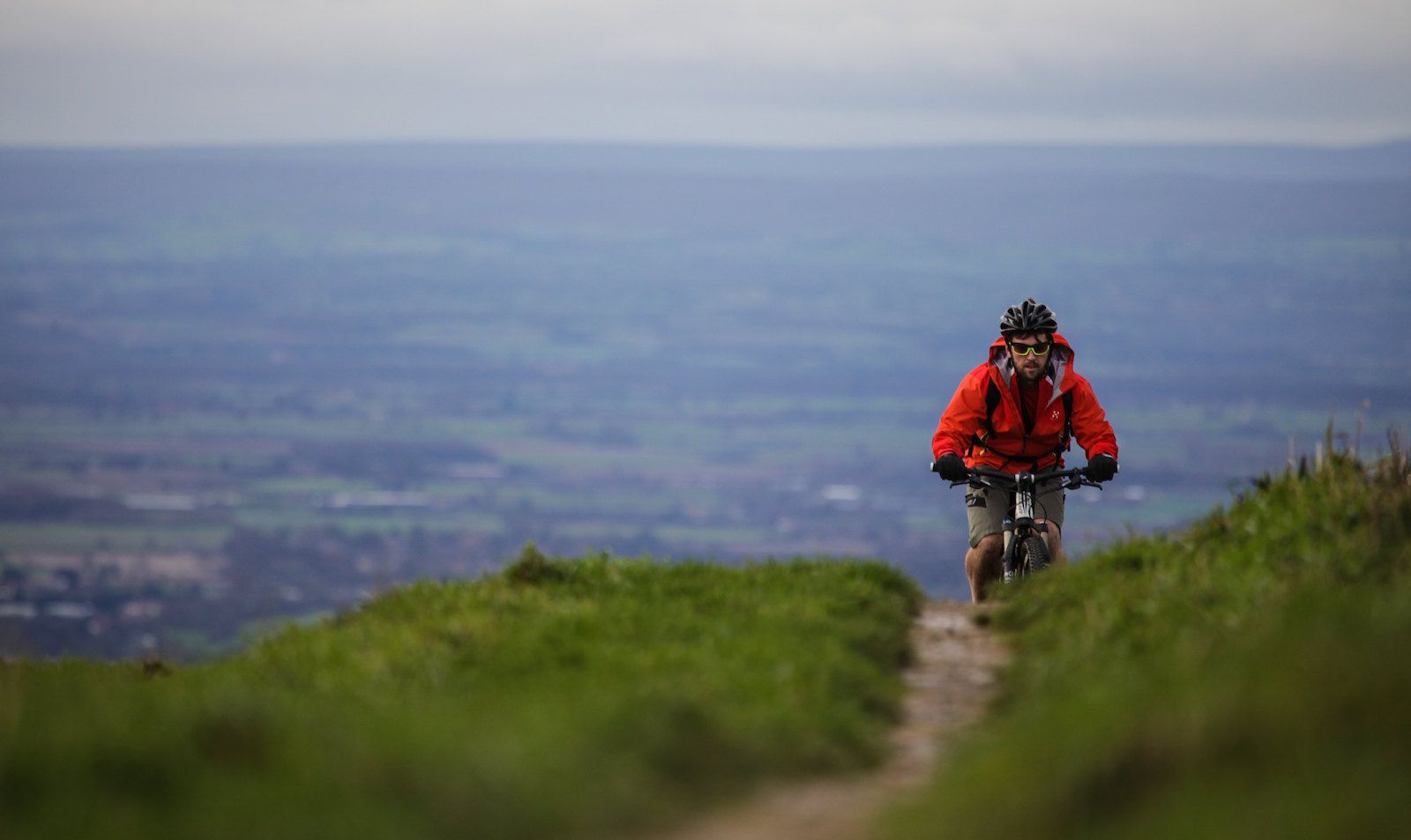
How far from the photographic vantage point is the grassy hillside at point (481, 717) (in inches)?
263

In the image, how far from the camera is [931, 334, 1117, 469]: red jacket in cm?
1430

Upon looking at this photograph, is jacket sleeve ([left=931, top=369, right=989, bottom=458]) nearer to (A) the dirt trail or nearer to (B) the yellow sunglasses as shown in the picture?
(B) the yellow sunglasses

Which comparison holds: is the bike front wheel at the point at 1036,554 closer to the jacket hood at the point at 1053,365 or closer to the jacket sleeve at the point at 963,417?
the jacket sleeve at the point at 963,417

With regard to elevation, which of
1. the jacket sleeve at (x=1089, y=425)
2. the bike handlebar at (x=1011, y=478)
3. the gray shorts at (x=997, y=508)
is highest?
the jacket sleeve at (x=1089, y=425)

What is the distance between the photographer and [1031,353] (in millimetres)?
13961

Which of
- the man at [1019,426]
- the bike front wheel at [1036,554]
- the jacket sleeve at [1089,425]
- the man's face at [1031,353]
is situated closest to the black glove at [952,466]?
the man at [1019,426]

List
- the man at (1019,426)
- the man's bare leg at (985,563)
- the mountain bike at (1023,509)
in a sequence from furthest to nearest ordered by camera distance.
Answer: the man's bare leg at (985,563)
the man at (1019,426)
the mountain bike at (1023,509)

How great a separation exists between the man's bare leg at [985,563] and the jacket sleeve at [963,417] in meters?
0.89

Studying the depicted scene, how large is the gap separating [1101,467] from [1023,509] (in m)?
0.76

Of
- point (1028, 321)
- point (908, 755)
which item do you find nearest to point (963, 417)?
point (1028, 321)

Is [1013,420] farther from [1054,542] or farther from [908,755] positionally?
[908,755]

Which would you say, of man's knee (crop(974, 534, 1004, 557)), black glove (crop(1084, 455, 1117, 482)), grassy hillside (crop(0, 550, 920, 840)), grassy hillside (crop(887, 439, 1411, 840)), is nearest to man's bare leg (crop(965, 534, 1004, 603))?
man's knee (crop(974, 534, 1004, 557))

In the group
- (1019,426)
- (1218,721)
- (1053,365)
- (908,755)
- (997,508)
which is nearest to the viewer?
(1218,721)

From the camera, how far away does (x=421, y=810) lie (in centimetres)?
667
